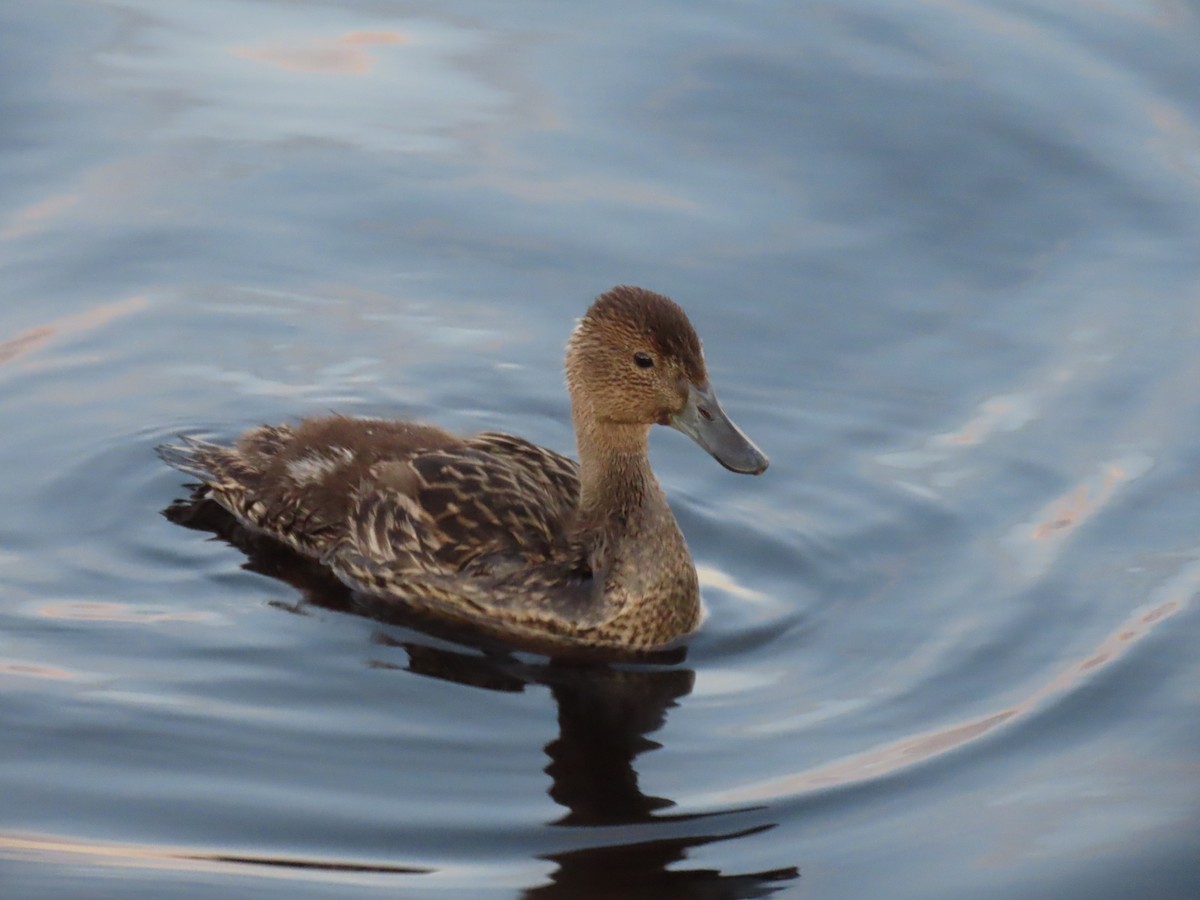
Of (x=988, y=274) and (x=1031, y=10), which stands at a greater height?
(x=1031, y=10)

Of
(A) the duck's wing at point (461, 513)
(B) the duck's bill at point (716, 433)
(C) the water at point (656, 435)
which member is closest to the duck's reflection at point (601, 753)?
(C) the water at point (656, 435)

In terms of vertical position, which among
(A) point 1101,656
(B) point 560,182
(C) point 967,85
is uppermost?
(C) point 967,85

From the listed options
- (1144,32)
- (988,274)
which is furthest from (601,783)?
(1144,32)

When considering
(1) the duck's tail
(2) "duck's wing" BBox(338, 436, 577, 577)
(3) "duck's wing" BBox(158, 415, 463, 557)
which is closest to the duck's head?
(2) "duck's wing" BBox(338, 436, 577, 577)

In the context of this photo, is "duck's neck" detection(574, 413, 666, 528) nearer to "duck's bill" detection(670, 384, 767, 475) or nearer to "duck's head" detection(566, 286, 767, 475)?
"duck's head" detection(566, 286, 767, 475)

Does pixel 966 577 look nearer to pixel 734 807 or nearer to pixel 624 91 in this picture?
pixel 734 807

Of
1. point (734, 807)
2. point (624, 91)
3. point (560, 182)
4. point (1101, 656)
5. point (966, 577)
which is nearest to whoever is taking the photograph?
point (734, 807)

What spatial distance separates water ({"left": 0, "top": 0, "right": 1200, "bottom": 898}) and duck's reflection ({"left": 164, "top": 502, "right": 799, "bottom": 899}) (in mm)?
21

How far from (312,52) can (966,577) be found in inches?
236

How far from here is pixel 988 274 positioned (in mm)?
10055

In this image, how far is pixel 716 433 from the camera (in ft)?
25.2

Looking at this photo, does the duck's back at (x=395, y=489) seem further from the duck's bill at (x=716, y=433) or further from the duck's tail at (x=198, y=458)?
the duck's bill at (x=716, y=433)

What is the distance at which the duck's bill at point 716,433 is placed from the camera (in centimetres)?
761

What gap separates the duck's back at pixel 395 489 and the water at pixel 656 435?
12.1 inches
